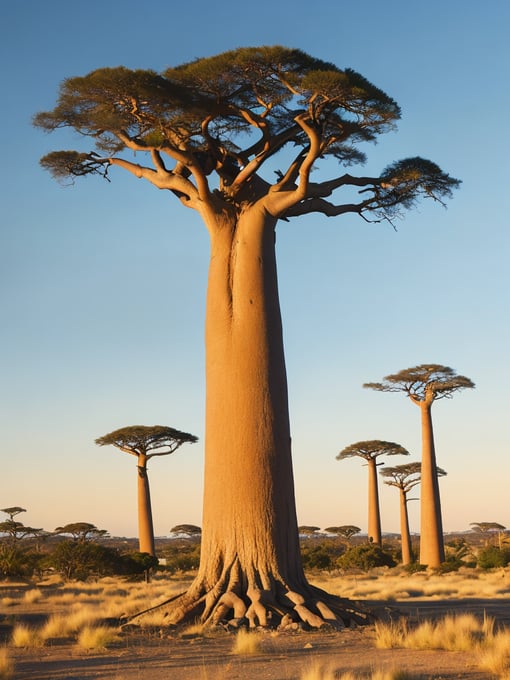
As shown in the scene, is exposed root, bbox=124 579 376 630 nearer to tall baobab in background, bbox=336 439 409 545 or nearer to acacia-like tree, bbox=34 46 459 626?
acacia-like tree, bbox=34 46 459 626

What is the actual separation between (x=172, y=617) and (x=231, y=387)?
10.4ft

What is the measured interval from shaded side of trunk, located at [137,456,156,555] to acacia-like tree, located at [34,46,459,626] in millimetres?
19700

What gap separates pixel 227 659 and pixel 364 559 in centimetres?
2654

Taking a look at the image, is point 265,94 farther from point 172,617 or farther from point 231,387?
point 172,617

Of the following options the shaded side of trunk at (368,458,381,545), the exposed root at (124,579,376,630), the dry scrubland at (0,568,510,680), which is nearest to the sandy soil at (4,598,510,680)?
the dry scrubland at (0,568,510,680)

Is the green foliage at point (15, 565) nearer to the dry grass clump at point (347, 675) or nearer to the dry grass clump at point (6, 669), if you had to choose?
the dry grass clump at point (6, 669)

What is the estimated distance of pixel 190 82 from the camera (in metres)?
12.4

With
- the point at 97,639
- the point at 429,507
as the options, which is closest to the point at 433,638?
the point at 97,639

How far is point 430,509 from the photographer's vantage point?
31.3 m

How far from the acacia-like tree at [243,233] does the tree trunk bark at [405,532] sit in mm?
26702

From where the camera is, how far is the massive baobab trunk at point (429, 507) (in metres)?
31.2

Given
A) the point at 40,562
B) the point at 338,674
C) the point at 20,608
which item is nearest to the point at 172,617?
the point at 338,674

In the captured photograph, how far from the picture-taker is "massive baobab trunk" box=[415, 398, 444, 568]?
31234mm

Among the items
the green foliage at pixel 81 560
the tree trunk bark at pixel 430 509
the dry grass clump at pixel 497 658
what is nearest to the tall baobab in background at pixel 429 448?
the tree trunk bark at pixel 430 509
